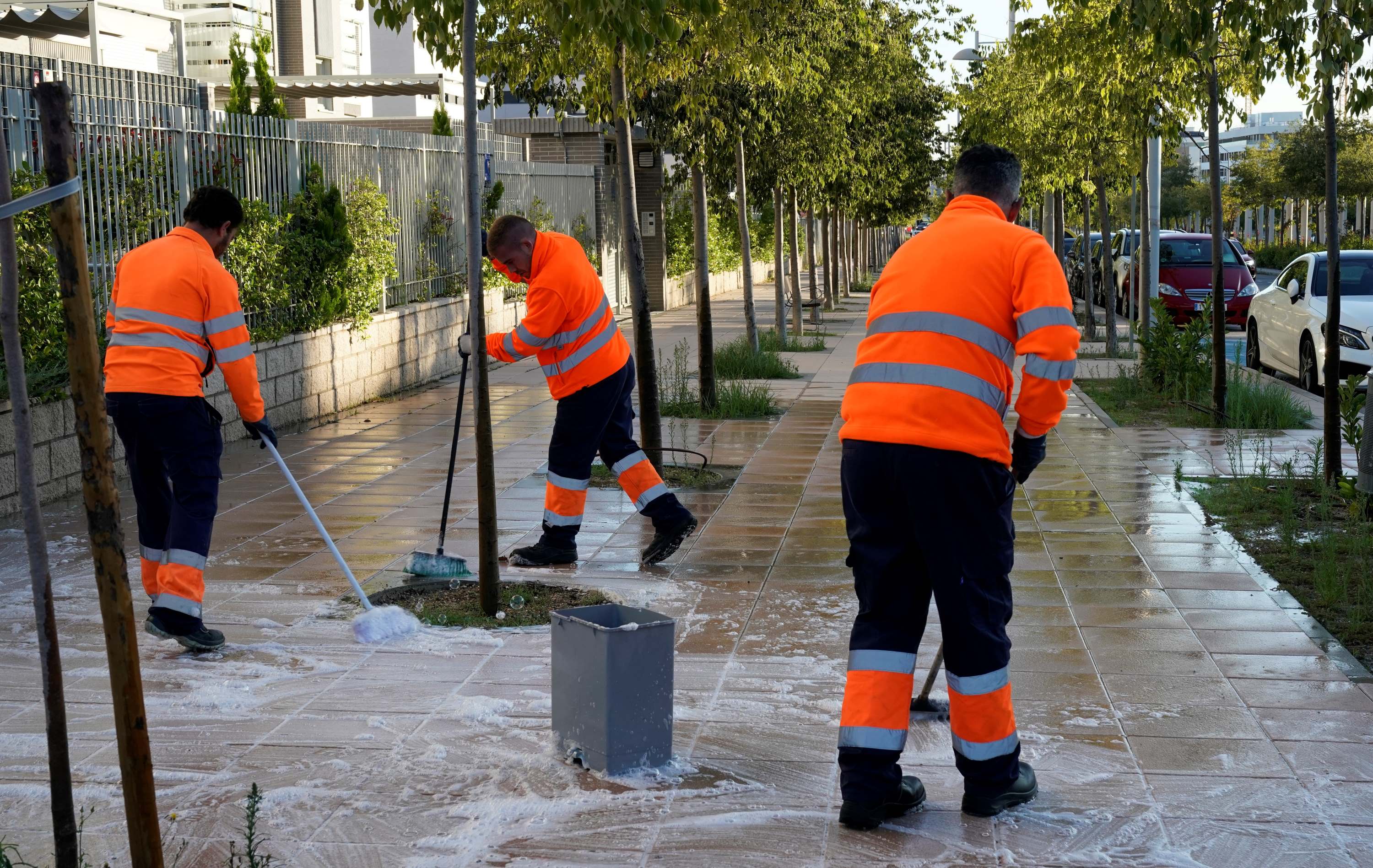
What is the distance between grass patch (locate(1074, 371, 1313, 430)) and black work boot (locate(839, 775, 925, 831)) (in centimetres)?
917

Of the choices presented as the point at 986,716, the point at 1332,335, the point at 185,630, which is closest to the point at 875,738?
the point at 986,716

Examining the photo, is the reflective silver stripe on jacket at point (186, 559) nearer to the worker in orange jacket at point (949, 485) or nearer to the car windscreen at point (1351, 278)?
the worker in orange jacket at point (949, 485)

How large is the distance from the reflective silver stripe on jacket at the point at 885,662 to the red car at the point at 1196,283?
20202mm

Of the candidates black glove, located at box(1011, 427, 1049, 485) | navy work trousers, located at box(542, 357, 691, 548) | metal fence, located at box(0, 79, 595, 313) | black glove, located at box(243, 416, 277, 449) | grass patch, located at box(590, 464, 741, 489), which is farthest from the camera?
metal fence, located at box(0, 79, 595, 313)

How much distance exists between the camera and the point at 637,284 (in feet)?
33.7

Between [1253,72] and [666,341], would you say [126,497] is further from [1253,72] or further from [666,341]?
[666,341]

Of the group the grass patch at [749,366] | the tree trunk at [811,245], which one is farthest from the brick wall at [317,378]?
the tree trunk at [811,245]

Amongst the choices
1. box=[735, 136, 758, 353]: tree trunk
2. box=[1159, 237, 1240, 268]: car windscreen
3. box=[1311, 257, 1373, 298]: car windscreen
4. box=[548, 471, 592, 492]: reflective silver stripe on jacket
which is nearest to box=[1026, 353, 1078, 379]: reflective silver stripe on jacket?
box=[548, 471, 592, 492]: reflective silver stripe on jacket

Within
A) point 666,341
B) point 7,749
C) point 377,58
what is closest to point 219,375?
point 7,749

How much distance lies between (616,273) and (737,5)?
56.9 ft

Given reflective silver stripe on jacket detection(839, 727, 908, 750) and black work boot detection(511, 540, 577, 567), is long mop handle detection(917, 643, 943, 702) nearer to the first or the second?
reflective silver stripe on jacket detection(839, 727, 908, 750)

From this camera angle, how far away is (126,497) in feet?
31.8

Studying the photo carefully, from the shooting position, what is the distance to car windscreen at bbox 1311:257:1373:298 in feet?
51.6

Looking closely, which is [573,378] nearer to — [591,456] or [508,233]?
[591,456]
